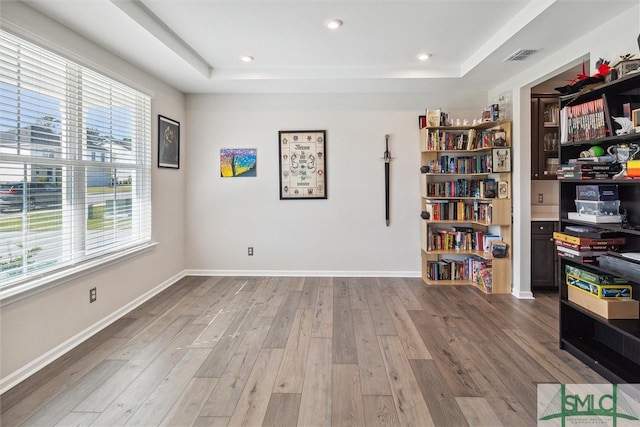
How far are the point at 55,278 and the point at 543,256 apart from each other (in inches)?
189

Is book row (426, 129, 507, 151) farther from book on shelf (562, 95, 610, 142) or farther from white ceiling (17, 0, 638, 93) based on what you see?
book on shelf (562, 95, 610, 142)

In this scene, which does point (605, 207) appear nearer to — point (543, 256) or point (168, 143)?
point (543, 256)

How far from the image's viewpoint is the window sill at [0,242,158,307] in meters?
2.07

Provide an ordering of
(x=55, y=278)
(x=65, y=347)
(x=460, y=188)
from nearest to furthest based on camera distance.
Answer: (x=55, y=278), (x=65, y=347), (x=460, y=188)

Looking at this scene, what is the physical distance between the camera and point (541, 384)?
6.72 ft

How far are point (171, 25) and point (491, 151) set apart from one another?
372cm

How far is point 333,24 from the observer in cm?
272

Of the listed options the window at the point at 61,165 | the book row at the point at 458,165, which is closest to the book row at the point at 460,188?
the book row at the point at 458,165

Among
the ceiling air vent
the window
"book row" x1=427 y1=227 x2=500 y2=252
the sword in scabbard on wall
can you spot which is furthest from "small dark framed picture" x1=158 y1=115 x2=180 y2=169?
the ceiling air vent

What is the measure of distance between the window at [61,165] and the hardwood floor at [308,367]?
0.77m

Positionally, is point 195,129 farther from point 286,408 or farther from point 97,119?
point 286,408

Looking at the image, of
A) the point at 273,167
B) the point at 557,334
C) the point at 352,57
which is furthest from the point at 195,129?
the point at 557,334
